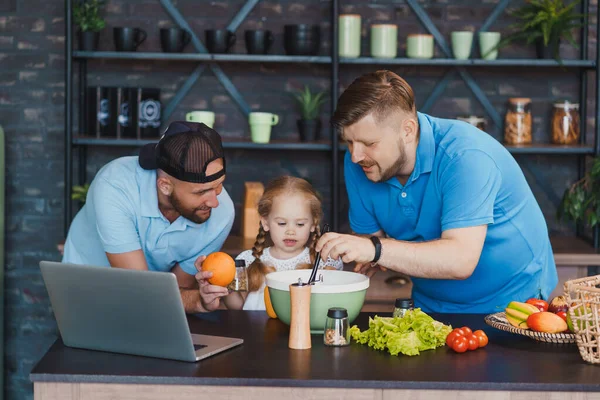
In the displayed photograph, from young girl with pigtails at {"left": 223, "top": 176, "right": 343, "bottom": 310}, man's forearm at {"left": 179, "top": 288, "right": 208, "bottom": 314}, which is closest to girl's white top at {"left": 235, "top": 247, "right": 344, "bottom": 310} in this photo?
young girl with pigtails at {"left": 223, "top": 176, "right": 343, "bottom": 310}

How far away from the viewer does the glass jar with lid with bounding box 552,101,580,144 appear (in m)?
4.13

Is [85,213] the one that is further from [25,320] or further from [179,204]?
[25,320]

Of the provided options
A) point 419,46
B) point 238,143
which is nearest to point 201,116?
point 238,143

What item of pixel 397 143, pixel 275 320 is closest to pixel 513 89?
pixel 397 143

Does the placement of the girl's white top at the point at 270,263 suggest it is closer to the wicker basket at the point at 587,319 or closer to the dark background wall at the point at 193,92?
the wicker basket at the point at 587,319

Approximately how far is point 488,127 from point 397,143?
209 cm

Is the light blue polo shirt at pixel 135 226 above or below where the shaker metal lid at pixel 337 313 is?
above

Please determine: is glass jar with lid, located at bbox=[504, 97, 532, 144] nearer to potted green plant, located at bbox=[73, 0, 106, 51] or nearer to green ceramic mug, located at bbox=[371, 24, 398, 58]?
green ceramic mug, located at bbox=[371, 24, 398, 58]

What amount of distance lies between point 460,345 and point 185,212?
3.22 ft

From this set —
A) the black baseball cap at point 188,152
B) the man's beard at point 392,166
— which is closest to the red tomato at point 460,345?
the man's beard at point 392,166

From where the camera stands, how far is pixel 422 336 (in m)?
1.94

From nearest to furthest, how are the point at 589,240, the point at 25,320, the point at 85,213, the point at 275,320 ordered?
the point at 275,320, the point at 85,213, the point at 589,240, the point at 25,320

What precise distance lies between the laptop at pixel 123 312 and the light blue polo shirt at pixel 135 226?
0.56m

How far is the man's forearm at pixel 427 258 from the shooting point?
219 cm
